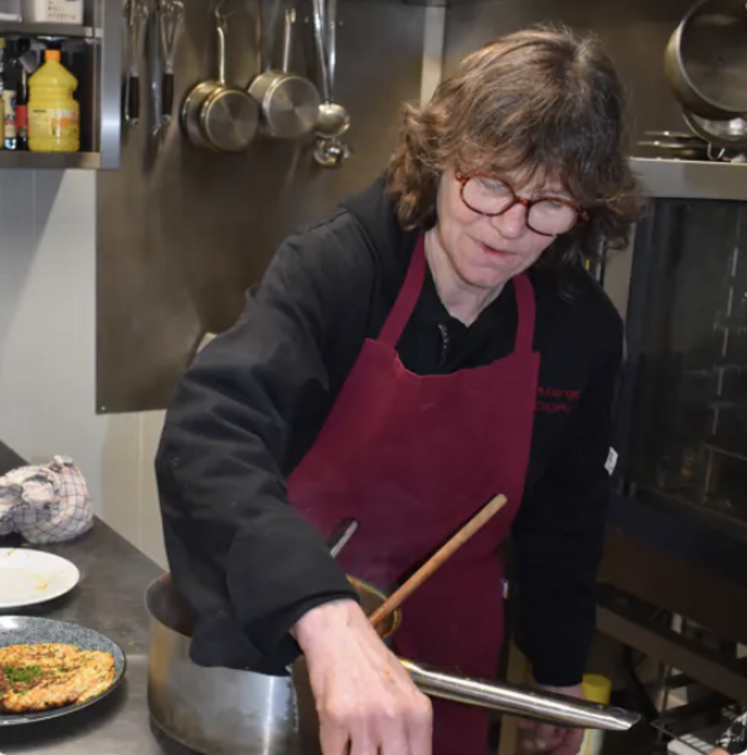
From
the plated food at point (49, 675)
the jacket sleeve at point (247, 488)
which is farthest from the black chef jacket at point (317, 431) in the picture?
the plated food at point (49, 675)

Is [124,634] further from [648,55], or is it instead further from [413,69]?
[413,69]

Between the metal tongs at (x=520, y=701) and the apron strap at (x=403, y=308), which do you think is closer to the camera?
the metal tongs at (x=520, y=701)

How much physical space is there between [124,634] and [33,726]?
0.24 m

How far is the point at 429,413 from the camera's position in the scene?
1.41 m

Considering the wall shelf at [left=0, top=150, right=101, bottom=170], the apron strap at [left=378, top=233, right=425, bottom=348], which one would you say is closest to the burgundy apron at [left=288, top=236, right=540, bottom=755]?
the apron strap at [left=378, top=233, right=425, bottom=348]

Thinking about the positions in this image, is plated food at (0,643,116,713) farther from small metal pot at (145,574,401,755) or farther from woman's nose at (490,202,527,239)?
woman's nose at (490,202,527,239)

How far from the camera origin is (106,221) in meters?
2.50

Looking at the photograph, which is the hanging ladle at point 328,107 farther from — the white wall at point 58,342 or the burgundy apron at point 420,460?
the burgundy apron at point 420,460

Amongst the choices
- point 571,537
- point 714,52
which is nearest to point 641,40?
point 714,52

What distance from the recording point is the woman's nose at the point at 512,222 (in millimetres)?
1199

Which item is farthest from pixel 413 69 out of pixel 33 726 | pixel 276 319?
A: pixel 33 726

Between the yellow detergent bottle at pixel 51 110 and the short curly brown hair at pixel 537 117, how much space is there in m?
0.96

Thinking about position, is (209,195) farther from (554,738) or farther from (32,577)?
(554,738)

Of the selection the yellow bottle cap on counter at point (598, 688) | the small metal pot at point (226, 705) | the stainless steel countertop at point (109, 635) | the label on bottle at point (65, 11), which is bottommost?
the yellow bottle cap on counter at point (598, 688)
